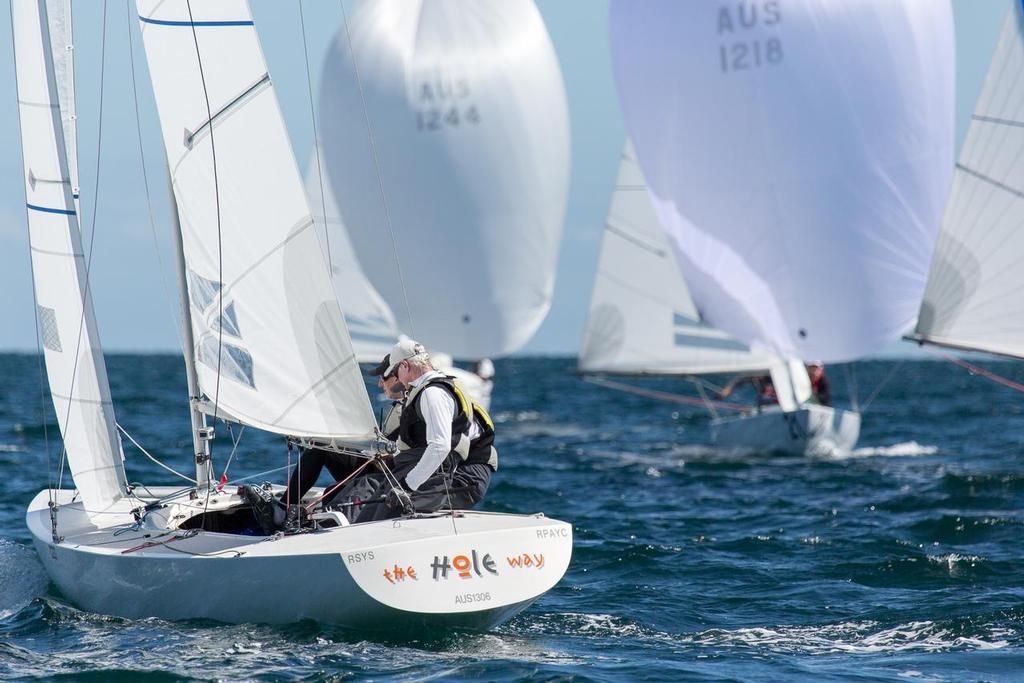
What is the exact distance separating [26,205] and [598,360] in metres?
13.6

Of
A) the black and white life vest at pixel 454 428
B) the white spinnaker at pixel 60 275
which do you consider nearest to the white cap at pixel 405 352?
the black and white life vest at pixel 454 428

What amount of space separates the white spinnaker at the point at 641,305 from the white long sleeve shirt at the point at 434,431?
13199 millimetres

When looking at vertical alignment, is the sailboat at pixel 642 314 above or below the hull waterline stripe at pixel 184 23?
below

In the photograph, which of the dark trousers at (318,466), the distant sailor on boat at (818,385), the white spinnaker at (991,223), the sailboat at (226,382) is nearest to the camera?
the sailboat at (226,382)

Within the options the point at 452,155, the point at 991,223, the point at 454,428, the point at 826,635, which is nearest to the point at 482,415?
the point at 454,428

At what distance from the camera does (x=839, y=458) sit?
14930mm

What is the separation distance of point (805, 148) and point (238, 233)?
9128 mm

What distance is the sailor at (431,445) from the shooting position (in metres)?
5.65

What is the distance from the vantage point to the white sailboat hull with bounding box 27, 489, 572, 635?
510 centimetres

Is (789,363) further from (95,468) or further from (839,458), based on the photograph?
(95,468)

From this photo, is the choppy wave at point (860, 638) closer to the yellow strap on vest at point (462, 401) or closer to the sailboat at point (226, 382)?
the sailboat at point (226, 382)

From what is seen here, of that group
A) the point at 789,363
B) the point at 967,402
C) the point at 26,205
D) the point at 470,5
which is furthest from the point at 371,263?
the point at 26,205

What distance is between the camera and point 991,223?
39.5 feet

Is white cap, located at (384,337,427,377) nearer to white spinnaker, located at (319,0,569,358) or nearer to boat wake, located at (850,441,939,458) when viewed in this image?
boat wake, located at (850,441,939,458)
